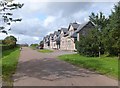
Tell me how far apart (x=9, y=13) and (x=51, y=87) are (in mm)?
10939

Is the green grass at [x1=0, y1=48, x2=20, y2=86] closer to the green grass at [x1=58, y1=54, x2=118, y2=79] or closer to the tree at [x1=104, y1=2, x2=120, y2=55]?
the green grass at [x1=58, y1=54, x2=118, y2=79]

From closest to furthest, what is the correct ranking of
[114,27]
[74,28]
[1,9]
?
[1,9]
[114,27]
[74,28]

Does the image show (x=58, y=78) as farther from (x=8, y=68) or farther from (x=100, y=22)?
(x=100, y=22)

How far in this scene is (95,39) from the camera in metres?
39.2

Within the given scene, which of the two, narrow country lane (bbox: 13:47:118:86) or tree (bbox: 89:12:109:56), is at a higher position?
tree (bbox: 89:12:109:56)

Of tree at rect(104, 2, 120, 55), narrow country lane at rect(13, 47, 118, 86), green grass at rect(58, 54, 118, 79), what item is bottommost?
narrow country lane at rect(13, 47, 118, 86)

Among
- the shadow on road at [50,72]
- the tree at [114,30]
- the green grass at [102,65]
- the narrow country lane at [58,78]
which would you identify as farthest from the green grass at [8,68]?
the tree at [114,30]

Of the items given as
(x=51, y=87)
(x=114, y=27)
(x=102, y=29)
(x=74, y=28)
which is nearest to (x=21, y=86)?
(x=51, y=87)

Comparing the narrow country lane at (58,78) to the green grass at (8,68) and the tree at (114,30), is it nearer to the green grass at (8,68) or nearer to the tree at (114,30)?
the green grass at (8,68)

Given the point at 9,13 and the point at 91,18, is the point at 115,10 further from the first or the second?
the point at 9,13

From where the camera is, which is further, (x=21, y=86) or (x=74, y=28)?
(x=74, y=28)

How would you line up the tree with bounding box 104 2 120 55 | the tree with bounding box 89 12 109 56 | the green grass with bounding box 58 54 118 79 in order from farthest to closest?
the tree with bounding box 89 12 109 56
the tree with bounding box 104 2 120 55
the green grass with bounding box 58 54 118 79

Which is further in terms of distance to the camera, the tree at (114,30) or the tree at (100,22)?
the tree at (100,22)

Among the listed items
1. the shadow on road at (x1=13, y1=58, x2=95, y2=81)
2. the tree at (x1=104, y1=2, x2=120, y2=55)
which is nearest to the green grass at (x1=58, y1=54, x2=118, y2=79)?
the shadow on road at (x1=13, y1=58, x2=95, y2=81)
